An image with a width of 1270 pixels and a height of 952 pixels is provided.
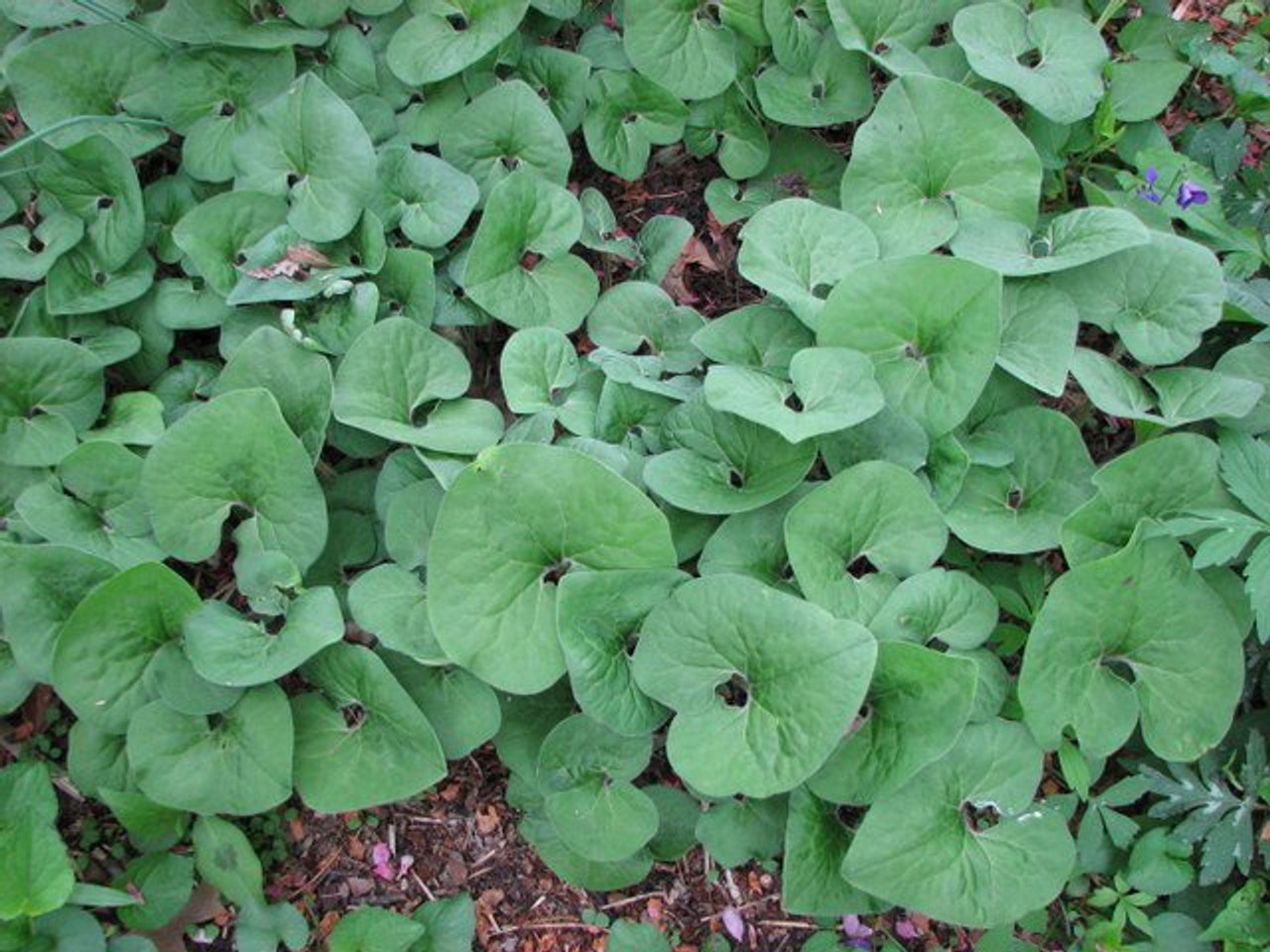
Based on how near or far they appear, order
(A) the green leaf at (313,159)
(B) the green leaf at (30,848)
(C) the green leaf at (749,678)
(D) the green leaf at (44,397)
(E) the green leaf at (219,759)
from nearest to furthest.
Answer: (C) the green leaf at (749,678) → (B) the green leaf at (30,848) → (E) the green leaf at (219,759) → (D) the green leaf at (44,397) → (A) the green leaf at (313,159)

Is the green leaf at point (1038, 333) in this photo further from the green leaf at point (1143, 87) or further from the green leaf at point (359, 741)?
the green leaf at point (359, 741)

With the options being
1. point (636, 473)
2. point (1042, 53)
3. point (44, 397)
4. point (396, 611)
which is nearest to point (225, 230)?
point (44, 397)

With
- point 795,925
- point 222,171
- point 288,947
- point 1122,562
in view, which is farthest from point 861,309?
point 288,947

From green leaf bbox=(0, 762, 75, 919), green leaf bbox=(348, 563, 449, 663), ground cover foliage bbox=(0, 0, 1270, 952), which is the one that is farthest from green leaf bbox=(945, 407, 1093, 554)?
green leaf bbox=(0, 762, 75, 919)

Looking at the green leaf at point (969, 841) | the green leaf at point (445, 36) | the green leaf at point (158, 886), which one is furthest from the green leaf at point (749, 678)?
the green leaf at point (445, 36)

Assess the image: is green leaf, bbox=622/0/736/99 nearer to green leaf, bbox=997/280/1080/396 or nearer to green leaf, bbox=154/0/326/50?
green leaf, bbox=154/0/326/50

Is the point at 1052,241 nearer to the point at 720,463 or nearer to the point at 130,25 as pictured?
the point at 720,463
